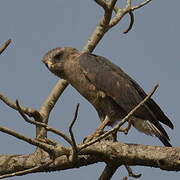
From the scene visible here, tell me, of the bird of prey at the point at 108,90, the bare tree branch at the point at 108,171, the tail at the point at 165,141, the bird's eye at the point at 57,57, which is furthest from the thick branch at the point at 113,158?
the bird's eye at the point at 57,57

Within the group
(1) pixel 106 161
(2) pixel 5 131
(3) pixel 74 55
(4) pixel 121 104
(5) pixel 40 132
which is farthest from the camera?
Result: (3) pixel 74 55

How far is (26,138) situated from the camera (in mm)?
4125

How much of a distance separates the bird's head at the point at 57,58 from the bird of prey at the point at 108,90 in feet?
0.07

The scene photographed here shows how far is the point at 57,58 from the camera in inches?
327

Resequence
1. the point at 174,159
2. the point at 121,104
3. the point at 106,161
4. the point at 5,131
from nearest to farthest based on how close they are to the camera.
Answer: the point at 5,131 → the point at 174,159 → the point at 106,161 → the point at 121,104

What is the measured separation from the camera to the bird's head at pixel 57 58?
8102mm

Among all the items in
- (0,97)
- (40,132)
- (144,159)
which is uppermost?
(144,159)

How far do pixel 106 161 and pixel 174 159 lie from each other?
0.71m

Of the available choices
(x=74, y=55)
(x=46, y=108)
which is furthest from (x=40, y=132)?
(x=74, y=55)

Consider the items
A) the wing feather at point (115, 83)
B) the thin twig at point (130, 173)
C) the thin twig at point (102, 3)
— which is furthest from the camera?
the wing feather at point (115, 83)

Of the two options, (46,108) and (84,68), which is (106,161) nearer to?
(46,108)

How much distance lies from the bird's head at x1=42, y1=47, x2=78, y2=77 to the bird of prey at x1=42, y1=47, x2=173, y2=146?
0.02 m

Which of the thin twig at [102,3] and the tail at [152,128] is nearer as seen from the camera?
the thin twig at [102,3]

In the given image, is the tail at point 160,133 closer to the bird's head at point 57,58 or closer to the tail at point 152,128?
the tail at point 152,128
